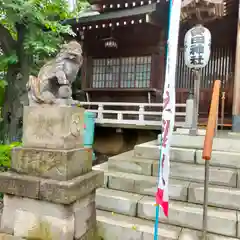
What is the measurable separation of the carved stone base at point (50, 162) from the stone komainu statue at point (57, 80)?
61cm

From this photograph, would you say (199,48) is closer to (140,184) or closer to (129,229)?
(140,184)

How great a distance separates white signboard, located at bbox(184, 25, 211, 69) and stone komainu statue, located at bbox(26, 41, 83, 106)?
10.2 ft

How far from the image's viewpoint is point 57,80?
9.43 ft

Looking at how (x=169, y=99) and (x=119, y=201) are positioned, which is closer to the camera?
(x=169, y=99)

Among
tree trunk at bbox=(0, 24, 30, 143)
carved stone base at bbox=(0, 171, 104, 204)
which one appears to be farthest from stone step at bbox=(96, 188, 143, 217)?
tree trunk at bbox=(0, 24, 30, 143)

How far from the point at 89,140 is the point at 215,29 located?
20.4 ft

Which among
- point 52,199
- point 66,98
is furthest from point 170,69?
point 52,199

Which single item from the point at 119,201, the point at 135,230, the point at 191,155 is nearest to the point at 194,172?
the point at 191,155

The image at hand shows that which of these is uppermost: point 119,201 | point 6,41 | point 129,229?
point 6,41

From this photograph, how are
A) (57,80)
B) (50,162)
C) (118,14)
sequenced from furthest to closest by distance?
(118,14)
(57,80)
(50,162)

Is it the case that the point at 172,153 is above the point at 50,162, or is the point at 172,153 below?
below

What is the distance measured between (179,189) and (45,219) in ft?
6.48

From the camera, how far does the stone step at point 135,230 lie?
2896 mm

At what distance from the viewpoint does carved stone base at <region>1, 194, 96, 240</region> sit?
259 cm
